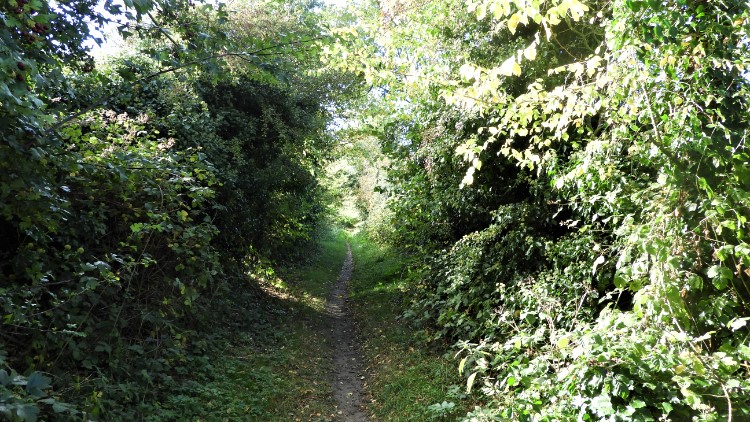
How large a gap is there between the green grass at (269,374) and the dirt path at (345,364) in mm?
193

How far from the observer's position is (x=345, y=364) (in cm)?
984

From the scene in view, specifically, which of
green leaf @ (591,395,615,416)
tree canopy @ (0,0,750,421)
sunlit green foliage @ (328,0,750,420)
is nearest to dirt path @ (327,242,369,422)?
tree canopy @ (0,0,750,421)

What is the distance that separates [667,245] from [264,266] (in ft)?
38.3

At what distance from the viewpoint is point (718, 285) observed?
3.37 m

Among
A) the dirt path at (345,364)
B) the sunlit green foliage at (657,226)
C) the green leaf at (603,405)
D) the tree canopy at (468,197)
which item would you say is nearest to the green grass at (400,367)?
the dirt path at (345,364)

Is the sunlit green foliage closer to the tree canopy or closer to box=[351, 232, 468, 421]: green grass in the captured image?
the tree canopy

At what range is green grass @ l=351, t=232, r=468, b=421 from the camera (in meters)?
7.02

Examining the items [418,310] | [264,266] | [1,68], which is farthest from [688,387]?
[264,266]

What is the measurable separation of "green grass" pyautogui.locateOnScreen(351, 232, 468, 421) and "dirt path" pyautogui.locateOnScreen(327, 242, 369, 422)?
0.74ft

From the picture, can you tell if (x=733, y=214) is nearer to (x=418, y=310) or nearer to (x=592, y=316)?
(x=592, y=316)

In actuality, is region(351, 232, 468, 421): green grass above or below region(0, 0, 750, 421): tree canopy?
below

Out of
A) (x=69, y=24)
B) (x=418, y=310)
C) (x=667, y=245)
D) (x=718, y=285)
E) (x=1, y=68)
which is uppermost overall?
(x=69, y=24)

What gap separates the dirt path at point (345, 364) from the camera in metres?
7.54

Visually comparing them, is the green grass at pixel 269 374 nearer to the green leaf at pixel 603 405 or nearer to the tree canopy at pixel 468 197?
the tree canopy at pixel 468 197
